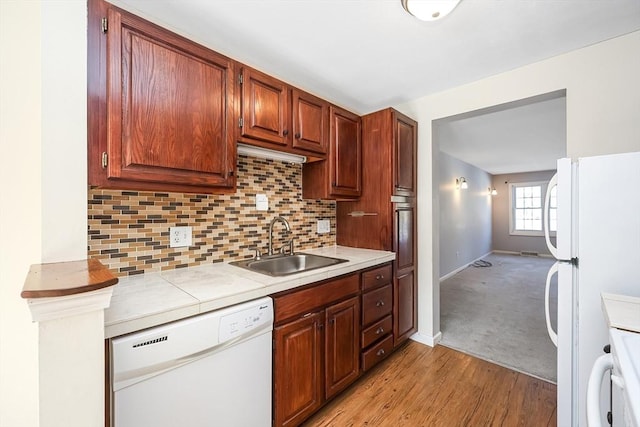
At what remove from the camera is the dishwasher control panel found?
1.13 meters

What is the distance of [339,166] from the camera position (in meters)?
2.24

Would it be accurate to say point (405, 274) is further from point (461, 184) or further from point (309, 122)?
point (461, 184)

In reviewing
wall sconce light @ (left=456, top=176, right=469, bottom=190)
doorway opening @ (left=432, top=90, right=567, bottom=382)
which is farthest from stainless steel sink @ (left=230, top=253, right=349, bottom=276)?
wall sconce light @ (left=456, top=176, right=469, bottom=190)

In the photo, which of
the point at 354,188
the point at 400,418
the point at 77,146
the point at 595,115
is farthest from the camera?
the point at 354,188

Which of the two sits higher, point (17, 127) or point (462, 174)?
point (462, 174)

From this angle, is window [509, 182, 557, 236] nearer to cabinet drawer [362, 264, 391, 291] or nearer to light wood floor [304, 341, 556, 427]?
light wood floor [304, 341, 556, 427]

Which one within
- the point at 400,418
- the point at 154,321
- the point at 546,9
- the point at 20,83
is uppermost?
the point at 546,9

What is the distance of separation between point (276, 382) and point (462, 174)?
19.4ft

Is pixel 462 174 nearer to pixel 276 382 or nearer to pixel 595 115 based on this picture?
pixel 595 115

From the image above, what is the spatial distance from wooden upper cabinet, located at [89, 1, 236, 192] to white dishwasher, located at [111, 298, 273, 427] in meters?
0.71

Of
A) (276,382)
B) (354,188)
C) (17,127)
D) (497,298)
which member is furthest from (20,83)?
(497,298)

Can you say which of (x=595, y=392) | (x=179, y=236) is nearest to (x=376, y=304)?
(x=595, y=392)

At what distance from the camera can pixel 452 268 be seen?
209 inches

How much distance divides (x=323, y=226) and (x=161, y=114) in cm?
165
